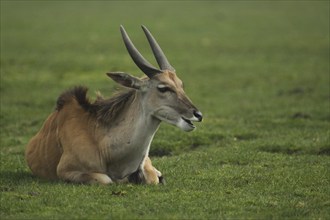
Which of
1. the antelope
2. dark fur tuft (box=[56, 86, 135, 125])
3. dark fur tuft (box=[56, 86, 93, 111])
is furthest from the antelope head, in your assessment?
Result: dark fur tuft (box=[56, 86, 93, 111])

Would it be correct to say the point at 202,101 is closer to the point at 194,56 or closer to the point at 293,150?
the point at 293,150

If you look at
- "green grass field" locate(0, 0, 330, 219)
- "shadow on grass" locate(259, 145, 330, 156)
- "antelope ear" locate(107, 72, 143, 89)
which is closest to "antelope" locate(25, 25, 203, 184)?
"antelope ear" locate(107, 72, 143, 89)

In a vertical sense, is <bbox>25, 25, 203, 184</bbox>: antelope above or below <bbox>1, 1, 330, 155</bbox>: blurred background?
above

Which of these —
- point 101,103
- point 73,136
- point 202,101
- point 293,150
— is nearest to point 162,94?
point 101,103

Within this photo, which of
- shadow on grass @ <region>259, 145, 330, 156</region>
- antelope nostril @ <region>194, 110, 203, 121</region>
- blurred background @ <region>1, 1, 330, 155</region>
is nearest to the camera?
antelope nostril @ <region>194, 110, 203, 121</region>

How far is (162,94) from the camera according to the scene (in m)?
10.8

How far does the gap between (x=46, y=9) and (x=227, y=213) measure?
42.6 meters

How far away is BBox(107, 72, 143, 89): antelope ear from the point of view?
1085cm

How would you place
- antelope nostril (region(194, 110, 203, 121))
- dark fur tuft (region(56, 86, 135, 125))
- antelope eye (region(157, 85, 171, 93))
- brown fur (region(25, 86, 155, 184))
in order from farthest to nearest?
1. dark fur tuft (region(56, 86, 135, 125))
2. brown fur (region(25, 86, 155, 184))
3. antelope eye (region(157, 85, 171, 93))
4. antelope nostril (region(194, 110, 203, 121))

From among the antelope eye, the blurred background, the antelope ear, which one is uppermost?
the antelope ear

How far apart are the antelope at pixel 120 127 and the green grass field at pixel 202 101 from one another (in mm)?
443

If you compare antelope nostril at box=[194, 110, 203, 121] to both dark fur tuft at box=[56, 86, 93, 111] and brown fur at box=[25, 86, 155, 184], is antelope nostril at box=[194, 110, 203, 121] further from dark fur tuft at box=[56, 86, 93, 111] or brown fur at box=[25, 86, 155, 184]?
dark fur tuft at box=[56, 86, 93, 111]

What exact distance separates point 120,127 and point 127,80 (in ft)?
2.35

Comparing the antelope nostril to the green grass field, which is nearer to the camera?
the green grass field
